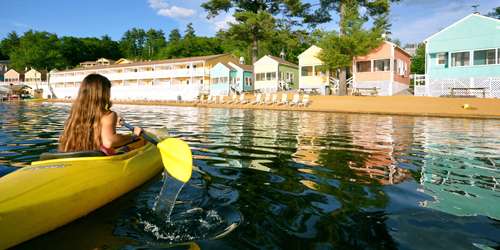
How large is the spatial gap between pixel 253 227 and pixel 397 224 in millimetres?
1683

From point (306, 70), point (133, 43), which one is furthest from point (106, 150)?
point (133, 43)

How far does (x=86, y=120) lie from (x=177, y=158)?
1.29 meters

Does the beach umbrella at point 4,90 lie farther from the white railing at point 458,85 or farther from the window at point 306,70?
the white railing at point 458,85

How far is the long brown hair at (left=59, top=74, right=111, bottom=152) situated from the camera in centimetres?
456

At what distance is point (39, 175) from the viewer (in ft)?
12.3

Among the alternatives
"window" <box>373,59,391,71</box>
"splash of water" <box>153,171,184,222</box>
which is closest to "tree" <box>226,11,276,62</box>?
"window" <box>373,59,391,71</box>

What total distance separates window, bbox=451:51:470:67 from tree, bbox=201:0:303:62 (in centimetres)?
1673

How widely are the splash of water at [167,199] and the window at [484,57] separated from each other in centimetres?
3416

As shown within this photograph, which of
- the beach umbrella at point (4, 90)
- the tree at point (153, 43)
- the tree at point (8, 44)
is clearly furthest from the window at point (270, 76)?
the tree at point (8, 44)

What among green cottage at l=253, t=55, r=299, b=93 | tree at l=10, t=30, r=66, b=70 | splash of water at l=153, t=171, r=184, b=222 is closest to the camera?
splash of water at l=153, t=171, r=184, b=222

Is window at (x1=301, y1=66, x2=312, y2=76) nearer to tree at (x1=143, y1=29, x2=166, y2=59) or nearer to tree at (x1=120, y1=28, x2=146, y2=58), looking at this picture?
tree at (x1=143, y1=29, x2=166, y2=59)

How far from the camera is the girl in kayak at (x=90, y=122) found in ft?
15.0

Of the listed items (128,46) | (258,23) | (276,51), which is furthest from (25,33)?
(258,23)

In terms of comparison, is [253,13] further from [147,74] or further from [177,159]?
[177,159]
